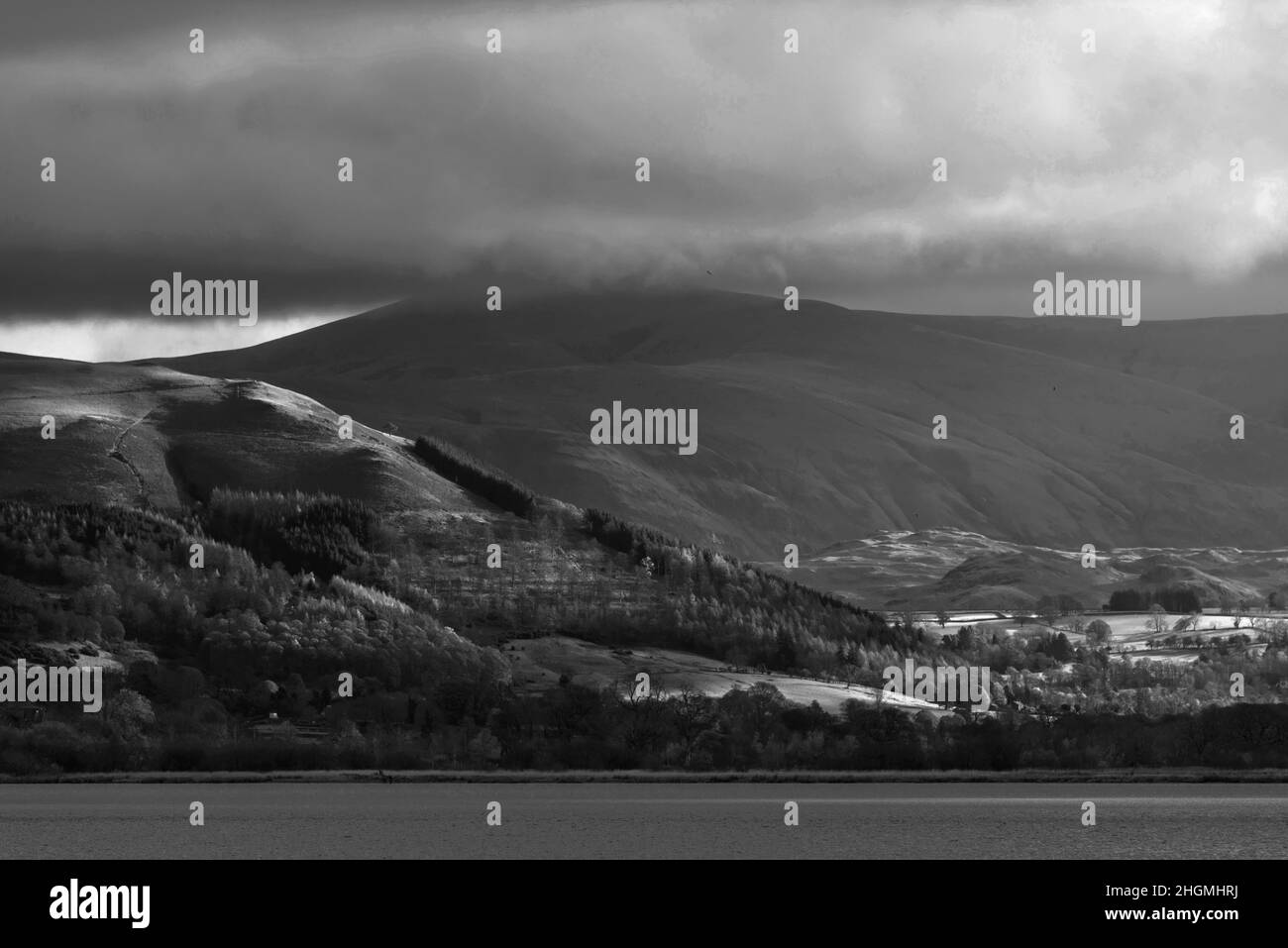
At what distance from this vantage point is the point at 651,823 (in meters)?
162

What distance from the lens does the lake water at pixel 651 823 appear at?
458ft

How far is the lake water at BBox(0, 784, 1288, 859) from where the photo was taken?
140 metres
